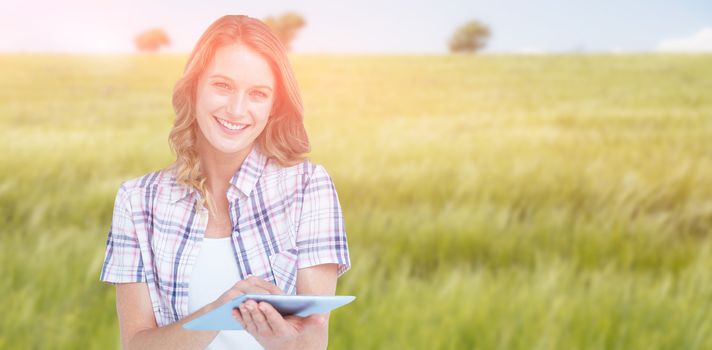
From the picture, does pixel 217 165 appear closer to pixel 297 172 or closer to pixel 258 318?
pixel 297 172

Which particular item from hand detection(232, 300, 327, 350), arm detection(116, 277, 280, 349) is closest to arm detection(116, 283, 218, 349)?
arm detection(116, 277, 280, 349)

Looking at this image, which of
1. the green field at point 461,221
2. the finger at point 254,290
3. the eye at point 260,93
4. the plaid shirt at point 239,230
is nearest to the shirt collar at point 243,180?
the plaid shirt at point 239,230

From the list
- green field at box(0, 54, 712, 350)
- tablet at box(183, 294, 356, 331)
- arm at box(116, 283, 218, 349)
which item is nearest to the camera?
tablet at box(183, 294, 356, 331)

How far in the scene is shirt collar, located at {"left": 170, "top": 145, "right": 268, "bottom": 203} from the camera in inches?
49.6

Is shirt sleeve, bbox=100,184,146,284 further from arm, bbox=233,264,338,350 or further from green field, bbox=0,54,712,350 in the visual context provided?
green field, bbox=0,54,712,350

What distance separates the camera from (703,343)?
2.23 meters

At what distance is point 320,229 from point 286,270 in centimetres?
8

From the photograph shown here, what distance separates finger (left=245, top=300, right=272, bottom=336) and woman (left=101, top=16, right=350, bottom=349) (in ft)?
0.35

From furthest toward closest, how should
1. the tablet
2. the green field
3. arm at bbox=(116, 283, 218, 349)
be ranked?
the green field < arm at bbox=(116, 283, 218, 349) < the tablet

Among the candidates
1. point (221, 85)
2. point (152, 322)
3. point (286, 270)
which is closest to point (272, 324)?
point (286, 270)

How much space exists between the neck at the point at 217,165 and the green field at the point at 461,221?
0.82 metres

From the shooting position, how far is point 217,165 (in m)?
1.29

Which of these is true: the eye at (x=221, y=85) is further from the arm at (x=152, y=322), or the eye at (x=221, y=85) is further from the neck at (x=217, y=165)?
the arm at (x=152, y=322)

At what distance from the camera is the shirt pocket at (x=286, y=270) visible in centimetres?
122
